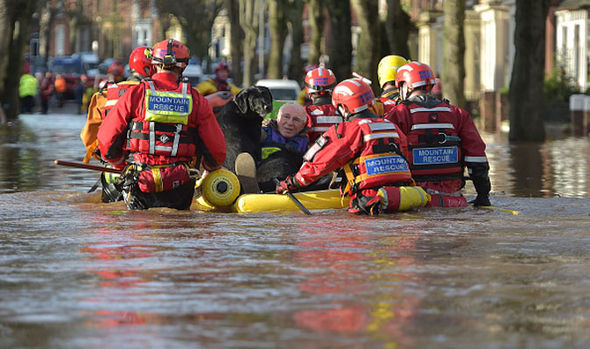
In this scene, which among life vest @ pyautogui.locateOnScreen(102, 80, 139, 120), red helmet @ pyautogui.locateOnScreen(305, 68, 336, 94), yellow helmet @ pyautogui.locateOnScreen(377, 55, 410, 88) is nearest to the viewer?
life vest @ pyautogui.locateOnScreen(102, 80, 139, 120)

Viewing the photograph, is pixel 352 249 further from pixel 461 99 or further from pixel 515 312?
pixel 461 99

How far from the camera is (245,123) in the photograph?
1293 cm

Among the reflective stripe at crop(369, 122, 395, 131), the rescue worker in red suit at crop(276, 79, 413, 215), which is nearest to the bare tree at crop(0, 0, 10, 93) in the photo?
the rescue worker in red suit at crop(276, 79, 413, 215)

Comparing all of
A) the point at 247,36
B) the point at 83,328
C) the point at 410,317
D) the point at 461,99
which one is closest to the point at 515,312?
the point at 410,317

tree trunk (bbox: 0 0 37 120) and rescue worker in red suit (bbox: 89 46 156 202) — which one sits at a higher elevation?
tree trunk (bbox: 0 0 37 120)

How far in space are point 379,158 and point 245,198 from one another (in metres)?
1.59

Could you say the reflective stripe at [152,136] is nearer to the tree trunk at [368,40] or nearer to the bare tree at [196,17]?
the tree trunk at [368,40]

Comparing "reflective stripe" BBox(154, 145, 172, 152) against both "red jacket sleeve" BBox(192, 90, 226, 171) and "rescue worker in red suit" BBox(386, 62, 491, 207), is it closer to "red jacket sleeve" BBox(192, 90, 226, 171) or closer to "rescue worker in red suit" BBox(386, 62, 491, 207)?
"red jacket sleeve" BBox(192, 90, 226, 171)

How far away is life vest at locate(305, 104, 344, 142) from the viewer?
1346 centimetres

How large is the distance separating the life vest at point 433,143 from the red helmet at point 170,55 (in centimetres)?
195

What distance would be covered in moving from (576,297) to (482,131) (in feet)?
92.9

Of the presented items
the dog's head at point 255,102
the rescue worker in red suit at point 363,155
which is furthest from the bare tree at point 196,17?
the rescue worker in red suit at point 363,155

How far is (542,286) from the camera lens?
745 cm

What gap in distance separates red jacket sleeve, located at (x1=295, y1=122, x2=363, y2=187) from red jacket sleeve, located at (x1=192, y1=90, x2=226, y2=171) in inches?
33.7
